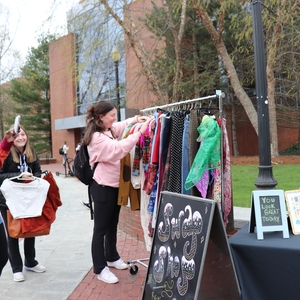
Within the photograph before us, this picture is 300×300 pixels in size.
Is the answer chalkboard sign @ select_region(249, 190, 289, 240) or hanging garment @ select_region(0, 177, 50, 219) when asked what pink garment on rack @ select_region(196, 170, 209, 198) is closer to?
chalkboard sign @ select_region(249, 190, 289, 240)

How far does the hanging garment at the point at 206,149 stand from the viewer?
11.0 feet

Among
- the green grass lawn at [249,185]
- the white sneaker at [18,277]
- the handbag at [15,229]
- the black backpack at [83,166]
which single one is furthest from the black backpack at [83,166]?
the green grass lawn at [249,185]

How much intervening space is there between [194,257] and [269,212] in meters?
0.67

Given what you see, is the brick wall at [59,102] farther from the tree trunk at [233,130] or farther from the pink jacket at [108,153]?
the pink jacket at [108,153]

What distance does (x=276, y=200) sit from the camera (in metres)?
2.75

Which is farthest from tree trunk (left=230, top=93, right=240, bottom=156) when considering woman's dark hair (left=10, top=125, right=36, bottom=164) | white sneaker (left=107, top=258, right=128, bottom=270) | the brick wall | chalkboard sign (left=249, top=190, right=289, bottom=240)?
chalkboard sign (left=249, top=190, right=289, bottom=240)

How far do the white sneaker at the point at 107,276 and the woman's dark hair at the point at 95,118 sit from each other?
1468mm

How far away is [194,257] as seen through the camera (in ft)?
8.28

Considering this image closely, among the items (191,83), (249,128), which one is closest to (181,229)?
(191,83)

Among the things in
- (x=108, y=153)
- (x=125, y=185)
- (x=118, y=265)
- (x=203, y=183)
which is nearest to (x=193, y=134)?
(x=203, y=183)

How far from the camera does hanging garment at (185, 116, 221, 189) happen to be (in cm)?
334

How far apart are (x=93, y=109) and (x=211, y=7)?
16953 mm

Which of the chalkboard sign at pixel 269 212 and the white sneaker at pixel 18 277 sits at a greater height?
the chalkboard sign at pixel 269 212

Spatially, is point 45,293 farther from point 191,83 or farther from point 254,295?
point 191,83
